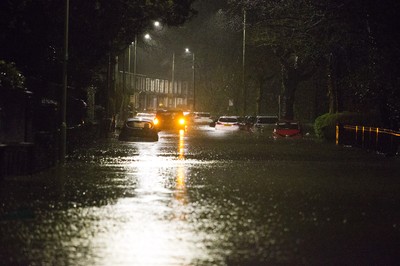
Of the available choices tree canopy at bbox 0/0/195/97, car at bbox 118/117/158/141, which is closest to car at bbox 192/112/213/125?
car at bbox 118/117/158/141

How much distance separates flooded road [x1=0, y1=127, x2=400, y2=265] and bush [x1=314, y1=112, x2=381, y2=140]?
22447 millimetres

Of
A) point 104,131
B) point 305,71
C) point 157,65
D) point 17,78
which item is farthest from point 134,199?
point 157,65

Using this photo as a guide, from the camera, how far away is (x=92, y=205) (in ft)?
51.3

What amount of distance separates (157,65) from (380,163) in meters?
129

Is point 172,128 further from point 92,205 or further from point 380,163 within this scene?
point 92,205

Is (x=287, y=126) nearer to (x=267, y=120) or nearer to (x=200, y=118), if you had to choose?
(x=267, y=120)

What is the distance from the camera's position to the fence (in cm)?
3547

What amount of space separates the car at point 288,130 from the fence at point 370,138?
802cm

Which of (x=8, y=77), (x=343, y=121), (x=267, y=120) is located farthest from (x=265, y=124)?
(x=8, y=77)

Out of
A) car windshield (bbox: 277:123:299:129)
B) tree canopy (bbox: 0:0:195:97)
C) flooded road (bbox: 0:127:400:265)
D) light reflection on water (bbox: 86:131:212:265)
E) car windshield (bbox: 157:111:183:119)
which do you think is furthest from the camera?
car windshield (bbox: 157:111:183:119)

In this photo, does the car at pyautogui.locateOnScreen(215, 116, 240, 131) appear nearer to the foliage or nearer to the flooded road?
the flooded road

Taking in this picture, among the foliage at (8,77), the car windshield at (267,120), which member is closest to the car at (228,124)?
the car windshield at (267,120)

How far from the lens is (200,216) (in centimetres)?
1407

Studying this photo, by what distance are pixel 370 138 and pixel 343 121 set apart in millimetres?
9390
